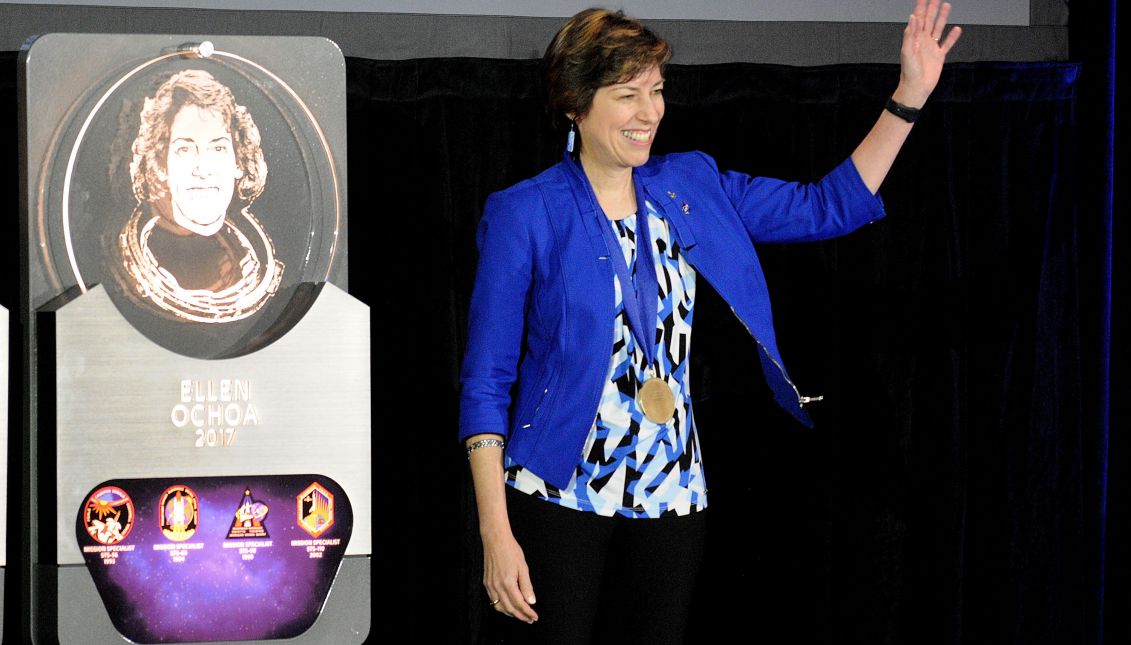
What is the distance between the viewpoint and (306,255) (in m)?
1.87

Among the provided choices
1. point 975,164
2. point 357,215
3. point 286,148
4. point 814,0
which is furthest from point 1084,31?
point 286,148

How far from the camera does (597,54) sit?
185 cm

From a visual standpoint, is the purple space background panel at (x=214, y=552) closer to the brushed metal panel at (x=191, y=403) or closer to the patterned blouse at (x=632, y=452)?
the brushed metal panel at (x=191, y=403)

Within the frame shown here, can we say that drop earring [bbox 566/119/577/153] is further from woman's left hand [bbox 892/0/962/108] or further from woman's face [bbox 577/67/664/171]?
woman's left hand [bbox 892/0/962/108]

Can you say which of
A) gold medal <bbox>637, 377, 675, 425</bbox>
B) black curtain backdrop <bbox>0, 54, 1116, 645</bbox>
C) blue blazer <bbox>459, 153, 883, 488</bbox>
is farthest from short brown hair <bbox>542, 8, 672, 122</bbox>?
black curtain backdrop <bbox>0, 54, 1116, 645</bbox>

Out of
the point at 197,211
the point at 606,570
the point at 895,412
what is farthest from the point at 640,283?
the point at 895,412

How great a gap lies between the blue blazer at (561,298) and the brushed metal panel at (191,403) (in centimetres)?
18

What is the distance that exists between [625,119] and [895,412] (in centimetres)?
129

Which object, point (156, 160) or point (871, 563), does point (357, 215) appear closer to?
point (156, 160)

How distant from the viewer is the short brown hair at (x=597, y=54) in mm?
1842

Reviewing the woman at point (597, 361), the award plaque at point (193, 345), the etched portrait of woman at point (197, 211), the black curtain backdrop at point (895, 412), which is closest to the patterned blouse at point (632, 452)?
the woman at point (597, 361)

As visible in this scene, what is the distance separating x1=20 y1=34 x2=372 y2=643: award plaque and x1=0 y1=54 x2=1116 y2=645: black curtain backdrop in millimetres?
896

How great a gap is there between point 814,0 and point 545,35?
0.66m

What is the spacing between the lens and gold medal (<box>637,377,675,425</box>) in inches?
69.6
